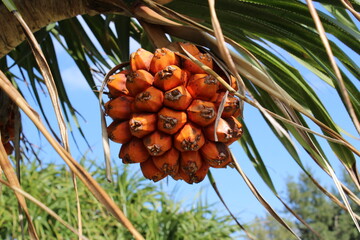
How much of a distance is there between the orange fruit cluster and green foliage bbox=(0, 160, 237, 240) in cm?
289

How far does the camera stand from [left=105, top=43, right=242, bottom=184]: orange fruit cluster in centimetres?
75

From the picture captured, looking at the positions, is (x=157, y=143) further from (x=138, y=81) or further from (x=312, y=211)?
(x=312, y=211)

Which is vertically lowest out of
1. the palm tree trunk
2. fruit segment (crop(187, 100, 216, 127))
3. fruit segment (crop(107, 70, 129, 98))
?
fruit segment (crop(187, 100, 216, 127))

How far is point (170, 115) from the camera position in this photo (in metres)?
0.75

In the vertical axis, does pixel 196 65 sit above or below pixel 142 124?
above

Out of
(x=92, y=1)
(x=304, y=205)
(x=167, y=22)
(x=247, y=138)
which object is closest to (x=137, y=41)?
(x=247, y=138)

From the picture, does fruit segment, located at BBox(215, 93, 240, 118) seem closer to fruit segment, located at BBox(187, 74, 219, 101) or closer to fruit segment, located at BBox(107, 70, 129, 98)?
fruit segment, located at BBox(187, 74, 219, 101)

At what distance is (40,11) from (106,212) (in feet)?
10.7

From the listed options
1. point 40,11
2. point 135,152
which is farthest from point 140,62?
point 40,11

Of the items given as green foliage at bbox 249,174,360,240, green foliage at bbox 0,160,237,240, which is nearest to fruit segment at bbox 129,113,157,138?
green foliage at bbox 0,160,237,240

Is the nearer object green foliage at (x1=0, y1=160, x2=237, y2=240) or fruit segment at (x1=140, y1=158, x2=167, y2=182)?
fruit segment at (x1=140, y1=158, x2=167, y2=182)

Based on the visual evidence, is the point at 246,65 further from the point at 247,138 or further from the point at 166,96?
the point at 247,138

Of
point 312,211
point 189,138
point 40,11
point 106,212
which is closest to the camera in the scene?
point 189,138

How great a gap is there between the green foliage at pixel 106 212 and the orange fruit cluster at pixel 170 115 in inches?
114
